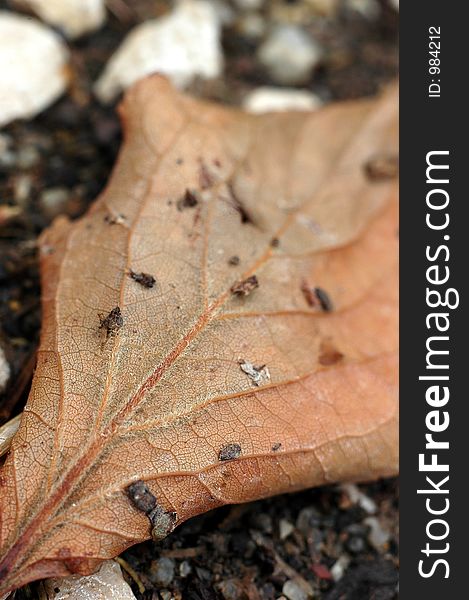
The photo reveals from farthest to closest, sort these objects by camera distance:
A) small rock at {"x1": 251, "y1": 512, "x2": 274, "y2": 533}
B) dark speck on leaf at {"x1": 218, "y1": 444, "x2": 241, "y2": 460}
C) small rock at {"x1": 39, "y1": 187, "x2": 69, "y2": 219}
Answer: small rock at {"x1": 39, "y1": 187, "x2": 69, "y2": 219} → small rock at {"x1": 251, "y1": 512, "x2": 274, "y2": 533} → dark speck on leaf at {"x1": 218, "y1": 444, "x2": 241, "y2": 460}

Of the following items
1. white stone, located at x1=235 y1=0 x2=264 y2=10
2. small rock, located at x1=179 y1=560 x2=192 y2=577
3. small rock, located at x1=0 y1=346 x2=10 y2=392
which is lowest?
small rock, located at x1=179 y1=560 x2=192 y2=577

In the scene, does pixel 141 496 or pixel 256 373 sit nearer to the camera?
pixel 141 496

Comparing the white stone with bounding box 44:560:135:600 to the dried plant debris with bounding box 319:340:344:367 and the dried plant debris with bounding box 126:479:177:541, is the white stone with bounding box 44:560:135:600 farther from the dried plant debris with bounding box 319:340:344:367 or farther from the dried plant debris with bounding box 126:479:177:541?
the dried plant debris with bounding box 319:340:344:367

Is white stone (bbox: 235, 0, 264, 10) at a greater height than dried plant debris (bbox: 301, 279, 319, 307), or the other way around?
white stone (bbox: 235, 0, 264, 10)

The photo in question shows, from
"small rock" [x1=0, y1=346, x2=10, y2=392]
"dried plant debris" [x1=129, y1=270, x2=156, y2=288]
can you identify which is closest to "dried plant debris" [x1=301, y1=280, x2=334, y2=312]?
"dried plant debris" [x1=129, y1=270, x2=156, y2=288]

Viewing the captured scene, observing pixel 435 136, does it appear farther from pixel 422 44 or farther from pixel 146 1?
pixel 146 1

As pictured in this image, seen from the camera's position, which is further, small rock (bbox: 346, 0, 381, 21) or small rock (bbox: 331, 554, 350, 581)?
small rock (bbox: 346, 0, 381, 21)

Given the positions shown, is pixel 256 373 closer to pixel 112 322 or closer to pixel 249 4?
pixel 112 322

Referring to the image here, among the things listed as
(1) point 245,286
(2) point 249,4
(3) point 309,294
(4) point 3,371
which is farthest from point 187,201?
(2) point 249,4
